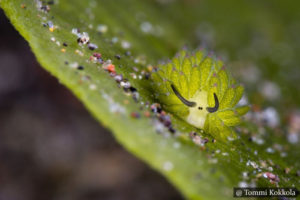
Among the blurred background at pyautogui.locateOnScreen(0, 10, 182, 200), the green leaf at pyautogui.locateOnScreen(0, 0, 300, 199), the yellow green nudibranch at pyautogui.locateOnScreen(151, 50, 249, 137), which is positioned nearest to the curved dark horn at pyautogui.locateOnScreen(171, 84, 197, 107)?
the yellow green nudibranch at pyautogui.locateOnScreen(151, 50, 249, 137)

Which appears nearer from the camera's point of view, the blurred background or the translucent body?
the translucent body

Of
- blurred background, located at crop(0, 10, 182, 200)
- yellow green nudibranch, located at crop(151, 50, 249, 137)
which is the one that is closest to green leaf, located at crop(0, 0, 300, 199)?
yellow green nudibranch, located at crop(151, 50, 249, 137)

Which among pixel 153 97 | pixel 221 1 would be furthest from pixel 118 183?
pixel 221 1

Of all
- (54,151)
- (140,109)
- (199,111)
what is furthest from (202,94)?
(54,151)

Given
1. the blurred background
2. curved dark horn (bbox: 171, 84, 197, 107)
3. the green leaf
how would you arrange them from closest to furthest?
1. the green leaf
2. curved dark horn (bbox: 171, 84, 197, 107)
3. the blurred background

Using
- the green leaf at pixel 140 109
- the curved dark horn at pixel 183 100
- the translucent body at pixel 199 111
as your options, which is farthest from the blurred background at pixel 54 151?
the curved dark horn at pixel 183 100

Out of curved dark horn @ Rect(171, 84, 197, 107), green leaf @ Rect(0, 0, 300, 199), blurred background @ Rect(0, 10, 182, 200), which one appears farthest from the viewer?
blurred background @ Rect(0, 10, 182, 200)

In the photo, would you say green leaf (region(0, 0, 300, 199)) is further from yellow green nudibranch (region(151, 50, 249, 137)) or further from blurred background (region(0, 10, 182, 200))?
blurred background (region(0, 10, 182, 200))
